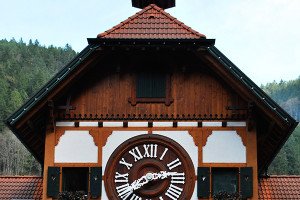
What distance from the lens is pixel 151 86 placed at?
16672mm

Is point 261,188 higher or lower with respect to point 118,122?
lower

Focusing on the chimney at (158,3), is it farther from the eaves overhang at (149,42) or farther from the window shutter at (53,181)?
the window shutter at (53,181)

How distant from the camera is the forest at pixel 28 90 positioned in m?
96.0

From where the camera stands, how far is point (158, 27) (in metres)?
17.0

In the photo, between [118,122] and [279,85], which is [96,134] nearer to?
[118,122]

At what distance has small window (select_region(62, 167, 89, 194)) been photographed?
16.4 m

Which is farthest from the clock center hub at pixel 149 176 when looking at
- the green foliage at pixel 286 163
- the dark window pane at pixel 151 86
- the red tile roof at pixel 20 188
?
the green foliage at pixel 286 163

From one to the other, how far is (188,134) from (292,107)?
151689 millimetres

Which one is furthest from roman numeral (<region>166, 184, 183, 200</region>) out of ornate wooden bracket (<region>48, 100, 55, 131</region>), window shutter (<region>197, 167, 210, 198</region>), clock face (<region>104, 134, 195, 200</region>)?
ornate wooden bracket (<region>48, 100, 55, 131</region>)

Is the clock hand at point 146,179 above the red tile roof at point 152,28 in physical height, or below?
below

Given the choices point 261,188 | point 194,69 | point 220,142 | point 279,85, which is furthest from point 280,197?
point 279,85

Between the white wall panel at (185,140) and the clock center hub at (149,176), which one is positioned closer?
the clock center hub at (149,176)

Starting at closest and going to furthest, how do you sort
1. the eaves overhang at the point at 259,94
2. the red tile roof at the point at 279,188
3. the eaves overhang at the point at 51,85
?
the eaves overhang at the point at 259,94 < the eaves overhang at the point at 51,85 < the red tile roof at the point at 279,188

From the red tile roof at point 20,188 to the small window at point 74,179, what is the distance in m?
3.01
